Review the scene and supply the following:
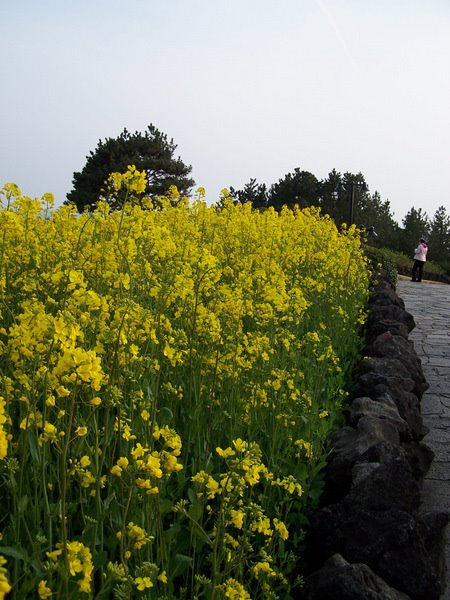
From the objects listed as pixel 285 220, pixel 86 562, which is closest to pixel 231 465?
pixel 86 562

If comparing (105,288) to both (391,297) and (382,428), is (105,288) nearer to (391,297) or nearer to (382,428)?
(382,428)

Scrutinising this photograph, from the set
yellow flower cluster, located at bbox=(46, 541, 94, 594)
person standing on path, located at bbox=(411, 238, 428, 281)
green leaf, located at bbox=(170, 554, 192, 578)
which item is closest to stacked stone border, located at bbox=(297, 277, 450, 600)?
green leaf, located at bbox=(170, 554, 192, 578)

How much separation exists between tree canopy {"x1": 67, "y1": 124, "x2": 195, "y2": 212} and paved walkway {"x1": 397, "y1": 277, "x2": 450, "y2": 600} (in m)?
21.9

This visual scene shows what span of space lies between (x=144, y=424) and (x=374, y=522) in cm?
106

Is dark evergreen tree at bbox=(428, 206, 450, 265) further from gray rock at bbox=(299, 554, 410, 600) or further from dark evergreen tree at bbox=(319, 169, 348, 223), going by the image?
gray rock at bbox=(299, 554, 410, 600)

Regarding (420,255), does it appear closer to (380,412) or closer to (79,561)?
(380,412)

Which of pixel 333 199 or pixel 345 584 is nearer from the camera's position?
pixel 345 584

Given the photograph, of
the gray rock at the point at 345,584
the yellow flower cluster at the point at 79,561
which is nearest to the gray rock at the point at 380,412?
the gray rock at the point at 345,584

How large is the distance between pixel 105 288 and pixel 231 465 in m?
2.61

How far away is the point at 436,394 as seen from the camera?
603 centimetres

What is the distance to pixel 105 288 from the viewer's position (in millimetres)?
4375

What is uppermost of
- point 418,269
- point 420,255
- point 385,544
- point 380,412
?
point 420,255

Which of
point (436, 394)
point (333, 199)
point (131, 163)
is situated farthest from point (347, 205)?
point (436, 394)

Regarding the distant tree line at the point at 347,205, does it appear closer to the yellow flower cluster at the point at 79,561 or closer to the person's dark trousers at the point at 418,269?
the person's dark trousers at the point at 418,269
